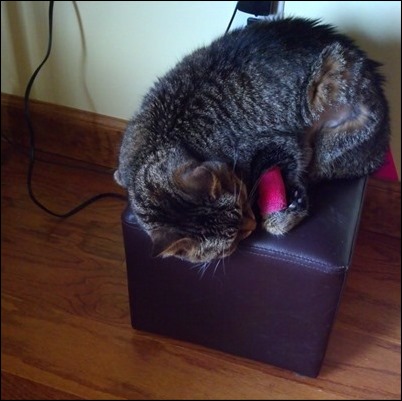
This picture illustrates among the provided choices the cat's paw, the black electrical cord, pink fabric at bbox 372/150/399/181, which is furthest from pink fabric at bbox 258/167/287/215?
the black electrical cord

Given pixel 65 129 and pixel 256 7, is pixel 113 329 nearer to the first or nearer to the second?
pixel 65 129

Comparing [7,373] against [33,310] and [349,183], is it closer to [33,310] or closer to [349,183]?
[33,310]

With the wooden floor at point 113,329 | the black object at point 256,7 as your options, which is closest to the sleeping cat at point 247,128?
the black object at point 256,7

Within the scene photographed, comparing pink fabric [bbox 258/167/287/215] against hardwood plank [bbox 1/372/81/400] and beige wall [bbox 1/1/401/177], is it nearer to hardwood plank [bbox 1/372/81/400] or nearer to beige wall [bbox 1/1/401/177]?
beige wall [bbox 1/1/401/177]

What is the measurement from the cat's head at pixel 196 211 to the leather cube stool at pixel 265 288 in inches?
2.5

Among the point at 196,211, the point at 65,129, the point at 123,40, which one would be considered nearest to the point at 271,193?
the point at 196,211

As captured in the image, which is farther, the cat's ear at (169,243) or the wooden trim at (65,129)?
the wooden trim at (65,129)

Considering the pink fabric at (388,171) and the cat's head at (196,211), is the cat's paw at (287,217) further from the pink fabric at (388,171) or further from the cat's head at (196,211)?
the pink fabric at (388,171)

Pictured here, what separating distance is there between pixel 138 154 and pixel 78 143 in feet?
1.98

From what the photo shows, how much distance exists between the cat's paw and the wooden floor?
37 centimetres

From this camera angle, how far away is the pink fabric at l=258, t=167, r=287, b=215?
40.8 inches

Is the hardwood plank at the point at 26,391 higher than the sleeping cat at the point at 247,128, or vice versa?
the sleeping cat at the point at 247,128

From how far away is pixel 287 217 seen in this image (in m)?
1.04

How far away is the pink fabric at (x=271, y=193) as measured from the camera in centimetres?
104
